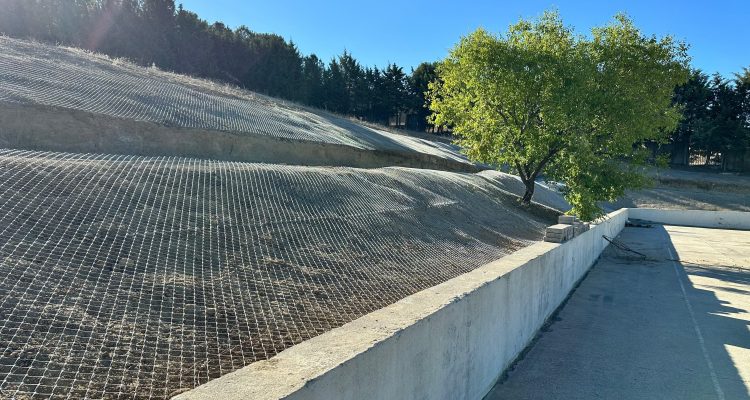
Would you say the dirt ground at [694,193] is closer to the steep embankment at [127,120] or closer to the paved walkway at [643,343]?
the paved walkway at [643,343]

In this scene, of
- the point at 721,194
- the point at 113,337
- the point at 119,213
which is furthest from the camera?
the point at 721,194

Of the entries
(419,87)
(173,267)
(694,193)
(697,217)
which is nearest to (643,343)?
(173,267)

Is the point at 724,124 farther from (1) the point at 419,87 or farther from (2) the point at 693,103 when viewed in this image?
(1) the point at 419,87

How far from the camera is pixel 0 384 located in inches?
103

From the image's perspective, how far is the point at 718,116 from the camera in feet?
177

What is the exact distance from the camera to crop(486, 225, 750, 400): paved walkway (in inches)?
255

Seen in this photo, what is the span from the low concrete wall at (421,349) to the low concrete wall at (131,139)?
9.51 m

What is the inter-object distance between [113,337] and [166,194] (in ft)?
10.3

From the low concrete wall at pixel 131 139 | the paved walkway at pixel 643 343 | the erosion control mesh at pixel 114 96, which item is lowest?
the paved walkway at pixel 643 343

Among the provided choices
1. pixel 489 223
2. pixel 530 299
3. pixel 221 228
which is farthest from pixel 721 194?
pixel 221 228

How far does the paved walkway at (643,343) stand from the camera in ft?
21.3

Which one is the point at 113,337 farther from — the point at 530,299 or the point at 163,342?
the point at 530,299

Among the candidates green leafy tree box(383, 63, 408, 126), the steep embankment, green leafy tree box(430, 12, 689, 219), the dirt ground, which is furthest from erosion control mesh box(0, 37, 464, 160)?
green leafy tree box(383, 63, 408, 126)

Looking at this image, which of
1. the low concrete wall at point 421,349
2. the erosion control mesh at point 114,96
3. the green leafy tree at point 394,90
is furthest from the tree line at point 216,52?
the low concrete wall at point 421,349
